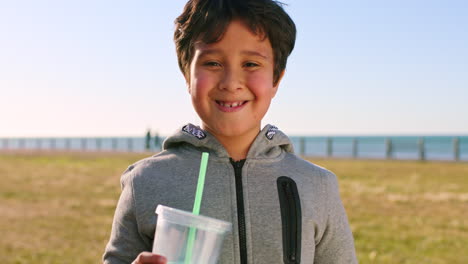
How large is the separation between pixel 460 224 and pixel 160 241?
23.4 feet

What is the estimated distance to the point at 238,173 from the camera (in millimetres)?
2078

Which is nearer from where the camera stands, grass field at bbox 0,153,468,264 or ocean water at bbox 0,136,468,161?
grass field at bbox 0,153,468,264

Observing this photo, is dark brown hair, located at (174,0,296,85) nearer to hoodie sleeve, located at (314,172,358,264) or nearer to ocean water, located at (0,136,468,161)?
hoodie sleeve, located at (314,172,358,264)

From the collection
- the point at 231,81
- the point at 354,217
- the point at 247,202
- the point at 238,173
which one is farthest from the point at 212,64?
the point at 354,217

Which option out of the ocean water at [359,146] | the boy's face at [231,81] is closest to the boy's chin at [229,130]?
the boy's face at [231,81]

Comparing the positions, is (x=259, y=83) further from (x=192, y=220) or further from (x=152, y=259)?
(x=152, y=259)

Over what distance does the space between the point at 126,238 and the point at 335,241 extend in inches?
30.0

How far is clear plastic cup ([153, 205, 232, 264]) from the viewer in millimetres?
1563

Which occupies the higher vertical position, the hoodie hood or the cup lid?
the hoodie hood

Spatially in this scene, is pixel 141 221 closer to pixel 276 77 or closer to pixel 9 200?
pixel 276 77

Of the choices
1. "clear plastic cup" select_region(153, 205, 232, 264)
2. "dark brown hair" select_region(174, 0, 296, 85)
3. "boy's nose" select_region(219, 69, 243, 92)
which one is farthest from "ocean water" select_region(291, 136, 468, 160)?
"clear plastic cup" select_region(153, 205, 232, 264)

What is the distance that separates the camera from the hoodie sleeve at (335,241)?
209cm

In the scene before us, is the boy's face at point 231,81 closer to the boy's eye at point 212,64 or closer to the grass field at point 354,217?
the boy's eye at point 212,64

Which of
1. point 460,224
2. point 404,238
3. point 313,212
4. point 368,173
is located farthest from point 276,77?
point 368,173
